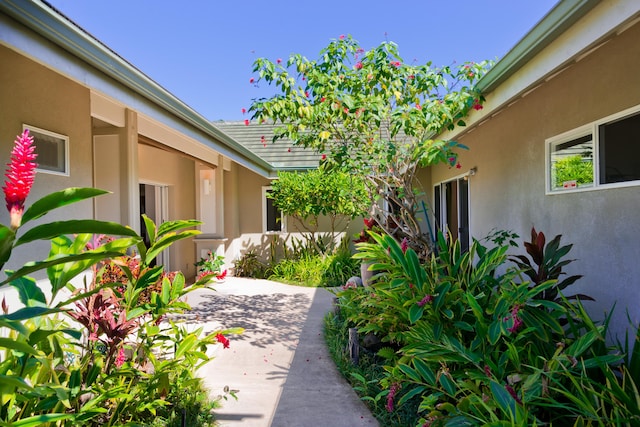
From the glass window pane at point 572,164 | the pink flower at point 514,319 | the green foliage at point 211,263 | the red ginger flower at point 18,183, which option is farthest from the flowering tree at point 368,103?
the green foliage at point 211,263

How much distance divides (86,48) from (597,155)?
15.2 ft

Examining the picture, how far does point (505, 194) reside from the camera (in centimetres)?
614

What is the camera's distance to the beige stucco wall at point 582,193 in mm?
3502

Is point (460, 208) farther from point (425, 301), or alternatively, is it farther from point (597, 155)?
point (425, 301)

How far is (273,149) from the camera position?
12953mm

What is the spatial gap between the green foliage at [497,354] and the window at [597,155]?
1036mm

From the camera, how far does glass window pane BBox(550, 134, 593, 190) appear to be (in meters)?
4.20

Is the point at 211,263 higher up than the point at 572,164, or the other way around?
the point at 572,164

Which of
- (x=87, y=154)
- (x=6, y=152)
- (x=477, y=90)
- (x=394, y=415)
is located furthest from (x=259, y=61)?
(x=394, y=415)

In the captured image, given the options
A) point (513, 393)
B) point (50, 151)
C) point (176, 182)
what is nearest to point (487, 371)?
point (513, 393)

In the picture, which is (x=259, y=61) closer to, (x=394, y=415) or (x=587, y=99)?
(x=587, y=99)

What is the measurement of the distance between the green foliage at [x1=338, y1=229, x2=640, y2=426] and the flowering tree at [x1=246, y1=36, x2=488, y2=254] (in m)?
1.81

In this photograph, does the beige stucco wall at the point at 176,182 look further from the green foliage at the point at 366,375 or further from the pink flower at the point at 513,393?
the pink flower at the point at 513,393

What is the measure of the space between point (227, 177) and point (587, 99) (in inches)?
360
